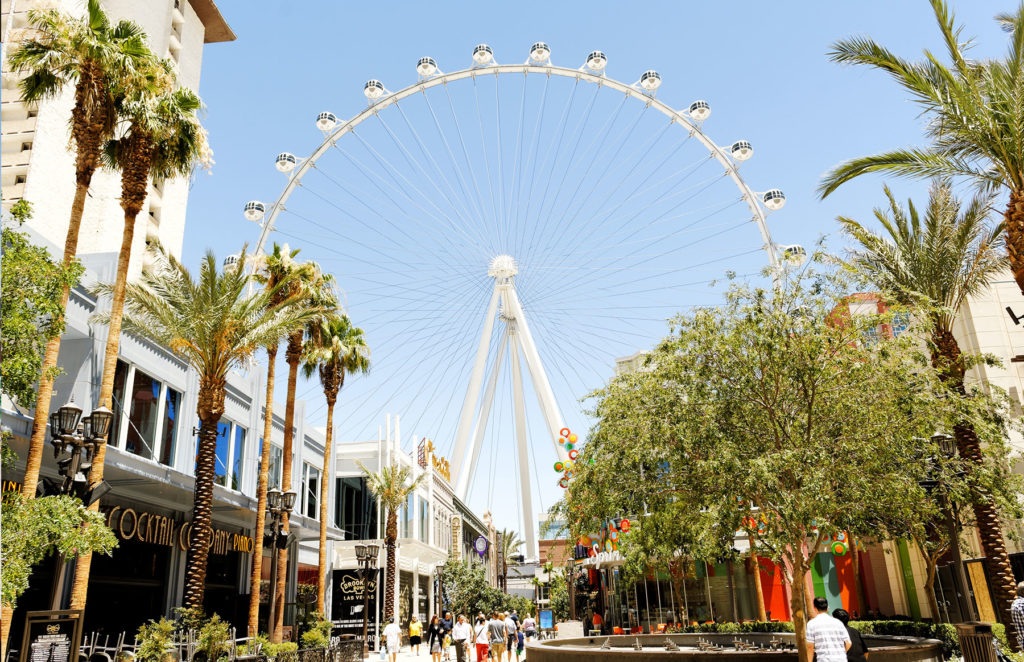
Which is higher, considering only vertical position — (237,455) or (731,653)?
(237,455)

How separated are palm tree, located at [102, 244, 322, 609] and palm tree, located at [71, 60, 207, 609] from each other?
2.21 metres

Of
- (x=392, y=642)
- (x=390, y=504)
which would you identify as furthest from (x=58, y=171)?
(x=392, y=642)

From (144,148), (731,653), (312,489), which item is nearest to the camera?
(731,653)

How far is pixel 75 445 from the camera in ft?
42.4

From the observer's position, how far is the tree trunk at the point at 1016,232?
13852 millimetres

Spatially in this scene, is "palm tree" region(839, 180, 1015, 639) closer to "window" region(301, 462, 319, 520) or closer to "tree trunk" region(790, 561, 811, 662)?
"tree trunk" region(790, 561, 811, 662)

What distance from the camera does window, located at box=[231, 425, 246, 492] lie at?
2793cm

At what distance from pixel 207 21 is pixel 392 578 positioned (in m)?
53.9

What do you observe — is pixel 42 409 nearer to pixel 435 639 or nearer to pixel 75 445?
pixel 75 445

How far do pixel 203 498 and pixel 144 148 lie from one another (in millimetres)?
8498

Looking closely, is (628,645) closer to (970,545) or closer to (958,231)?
(970,545)

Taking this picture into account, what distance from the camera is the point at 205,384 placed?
64.3ft

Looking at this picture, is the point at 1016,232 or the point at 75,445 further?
the point at 1016,232

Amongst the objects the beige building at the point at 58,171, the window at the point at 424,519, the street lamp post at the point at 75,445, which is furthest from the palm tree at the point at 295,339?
the window at the point at 424,519
